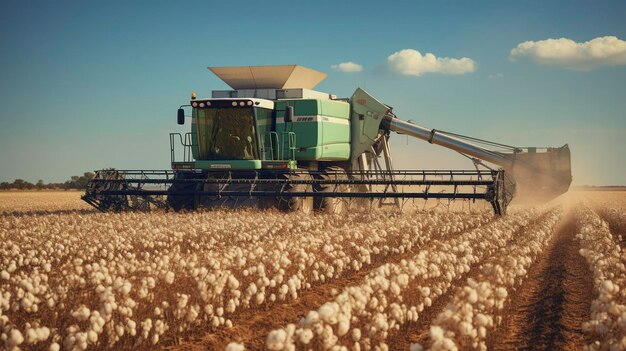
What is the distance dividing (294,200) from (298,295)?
938 cm

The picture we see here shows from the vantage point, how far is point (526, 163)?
23828mm

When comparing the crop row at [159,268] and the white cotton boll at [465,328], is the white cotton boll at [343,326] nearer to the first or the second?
the white cotton boll at [465,328]

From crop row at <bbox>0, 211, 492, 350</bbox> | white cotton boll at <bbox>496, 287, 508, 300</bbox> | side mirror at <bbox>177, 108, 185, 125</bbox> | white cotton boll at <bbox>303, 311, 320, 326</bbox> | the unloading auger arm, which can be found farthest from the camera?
the unloading auger arm

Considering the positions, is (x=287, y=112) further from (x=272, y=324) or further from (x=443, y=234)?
(x=272, y=324)

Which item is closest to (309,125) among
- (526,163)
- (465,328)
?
(526,163)

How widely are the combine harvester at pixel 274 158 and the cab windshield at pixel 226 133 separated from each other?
0.09ft

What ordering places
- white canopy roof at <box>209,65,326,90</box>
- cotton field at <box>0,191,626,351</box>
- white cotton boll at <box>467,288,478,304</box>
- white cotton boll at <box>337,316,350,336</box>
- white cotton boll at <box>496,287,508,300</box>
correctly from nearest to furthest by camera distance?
white cotton boll at <box>337,316,350,336</box> < white cotton boll at <box>467,288,478,304</box> < cotton field at <box>0,191,626,351</box> < white cotton boll at <box>496,287,508,300</box> < white canopy roof at <box>209,65,326,90</box>

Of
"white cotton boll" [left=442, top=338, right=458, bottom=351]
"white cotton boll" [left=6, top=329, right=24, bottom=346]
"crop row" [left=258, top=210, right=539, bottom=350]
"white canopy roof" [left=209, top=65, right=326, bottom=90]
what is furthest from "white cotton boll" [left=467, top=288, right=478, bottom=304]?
"white canopy roof" [left=209, top=65, right=326, bottom=90]

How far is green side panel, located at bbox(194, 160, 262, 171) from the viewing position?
18.2 metres

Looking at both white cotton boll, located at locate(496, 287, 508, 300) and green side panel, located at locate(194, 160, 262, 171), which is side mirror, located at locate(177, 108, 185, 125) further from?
white cotton boll, located at locate(496, 287, 508, 300)

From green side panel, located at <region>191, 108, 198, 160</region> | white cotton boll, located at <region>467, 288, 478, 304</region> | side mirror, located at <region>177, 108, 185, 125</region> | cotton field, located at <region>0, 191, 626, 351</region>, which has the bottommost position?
cotton field, located at <region>0, 191, 626, 351</region>

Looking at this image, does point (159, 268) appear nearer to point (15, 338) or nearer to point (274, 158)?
point (15, 338)

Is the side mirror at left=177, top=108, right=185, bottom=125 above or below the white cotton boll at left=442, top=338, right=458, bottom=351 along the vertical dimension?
above

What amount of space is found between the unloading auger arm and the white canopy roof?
4.22m
